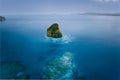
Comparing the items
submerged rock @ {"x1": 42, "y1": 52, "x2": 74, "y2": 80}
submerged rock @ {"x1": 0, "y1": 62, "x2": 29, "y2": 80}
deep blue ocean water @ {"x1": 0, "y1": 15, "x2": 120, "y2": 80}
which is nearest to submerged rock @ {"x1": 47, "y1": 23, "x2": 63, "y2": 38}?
deep blue ocean water @ {"x1": 0, "y1": 15, "x2": 120, "y2": 80}

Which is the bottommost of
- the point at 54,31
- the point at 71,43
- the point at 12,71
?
the point at 12,71

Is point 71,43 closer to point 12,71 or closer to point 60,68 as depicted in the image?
point 60,68

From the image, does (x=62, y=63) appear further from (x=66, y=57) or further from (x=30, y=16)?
(x=30, y=16)

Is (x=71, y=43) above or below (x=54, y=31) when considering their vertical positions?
below

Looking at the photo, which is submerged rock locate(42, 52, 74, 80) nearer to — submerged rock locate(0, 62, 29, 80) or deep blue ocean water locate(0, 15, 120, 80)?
deep blue ocean water locate(0, 15, 120, 80)

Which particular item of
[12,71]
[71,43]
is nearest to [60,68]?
[71,43]

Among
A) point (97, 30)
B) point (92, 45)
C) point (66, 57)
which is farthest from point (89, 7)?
point (66, 57)

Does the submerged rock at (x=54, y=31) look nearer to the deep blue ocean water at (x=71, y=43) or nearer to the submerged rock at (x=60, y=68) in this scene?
the deep blue ocean water at (x=71, y=43)
